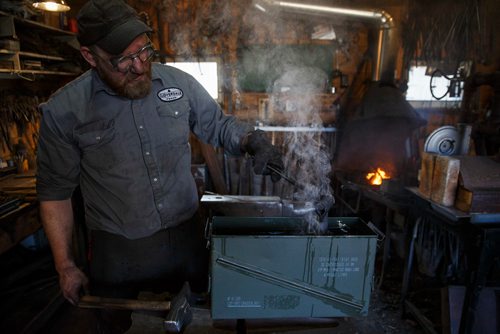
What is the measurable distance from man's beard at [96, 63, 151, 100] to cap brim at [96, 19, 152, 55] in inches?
4.8

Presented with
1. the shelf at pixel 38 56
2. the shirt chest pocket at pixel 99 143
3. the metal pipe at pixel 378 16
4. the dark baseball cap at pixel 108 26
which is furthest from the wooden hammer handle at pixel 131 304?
the metal pipe at pixel 378 16

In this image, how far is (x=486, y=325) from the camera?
2.43 m

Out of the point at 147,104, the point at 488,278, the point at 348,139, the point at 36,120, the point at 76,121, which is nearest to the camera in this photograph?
the point at 76,121

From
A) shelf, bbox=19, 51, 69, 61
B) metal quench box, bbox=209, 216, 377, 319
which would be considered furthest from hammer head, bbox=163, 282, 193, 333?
shelf, bbox=19, 51, 69, 61

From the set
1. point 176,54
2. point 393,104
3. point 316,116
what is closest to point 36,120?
point 176,54

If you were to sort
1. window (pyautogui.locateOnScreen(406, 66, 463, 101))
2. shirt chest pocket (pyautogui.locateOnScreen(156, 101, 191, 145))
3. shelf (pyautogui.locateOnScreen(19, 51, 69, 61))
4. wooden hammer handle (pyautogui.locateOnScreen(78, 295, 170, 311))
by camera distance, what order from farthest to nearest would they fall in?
1. window (pyautogui.locateOnScreen(406, 66, 463, 101))
2. shelf (pyautogui.locateOnScreen(19, 51, 69, 61))
3. shirt chest pocket (pyautogui.locateOnScreen(156, 101, 191, 145))
4. wooden hammer handle (pyautogui.locateOnScreen(78, 295, 170, 311))

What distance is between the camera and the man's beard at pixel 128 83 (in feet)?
5.43

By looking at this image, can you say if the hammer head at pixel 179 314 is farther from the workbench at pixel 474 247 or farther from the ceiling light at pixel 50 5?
the ceiling light at pixel 50 5

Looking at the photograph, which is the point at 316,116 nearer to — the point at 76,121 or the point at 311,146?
the point at 311,146

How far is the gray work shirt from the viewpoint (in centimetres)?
168

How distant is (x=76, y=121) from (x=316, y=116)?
5.00 meters

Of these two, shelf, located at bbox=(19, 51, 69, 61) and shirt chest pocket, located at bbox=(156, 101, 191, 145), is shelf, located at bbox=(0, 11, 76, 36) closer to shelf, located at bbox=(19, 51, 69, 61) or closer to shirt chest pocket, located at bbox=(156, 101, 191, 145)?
shelf, located at bbox=(19, 51, 69, 61)

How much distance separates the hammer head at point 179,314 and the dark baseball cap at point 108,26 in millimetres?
1167

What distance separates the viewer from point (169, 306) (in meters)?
1.30
